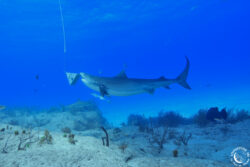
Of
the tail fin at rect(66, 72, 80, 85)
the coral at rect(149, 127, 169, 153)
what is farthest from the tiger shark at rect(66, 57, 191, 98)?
the coral at rect(149, 127, 169, 153)

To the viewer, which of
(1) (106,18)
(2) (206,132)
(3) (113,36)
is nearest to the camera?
(2) (206,132)

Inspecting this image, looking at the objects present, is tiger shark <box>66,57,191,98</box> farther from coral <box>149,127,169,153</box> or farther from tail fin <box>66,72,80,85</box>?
coral <box>149,127,169,153</box>

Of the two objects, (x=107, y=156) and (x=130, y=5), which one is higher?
(x=130, y=5)

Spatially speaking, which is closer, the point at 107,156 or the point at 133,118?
the point at 107,156

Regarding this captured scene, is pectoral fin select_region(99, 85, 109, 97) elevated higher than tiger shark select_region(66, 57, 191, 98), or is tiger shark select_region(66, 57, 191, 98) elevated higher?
tiger shark select_region(66, 57, 191, 98)

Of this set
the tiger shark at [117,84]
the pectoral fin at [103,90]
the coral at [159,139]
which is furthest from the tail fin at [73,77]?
the coral at [159,139]

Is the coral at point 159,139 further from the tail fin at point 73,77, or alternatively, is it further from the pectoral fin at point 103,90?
the tail fin at point 73,77

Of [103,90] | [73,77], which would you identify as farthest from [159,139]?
[73,77]

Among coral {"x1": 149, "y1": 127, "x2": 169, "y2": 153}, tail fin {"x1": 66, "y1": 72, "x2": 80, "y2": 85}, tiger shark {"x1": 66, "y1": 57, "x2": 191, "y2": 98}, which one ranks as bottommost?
coral {"x1": 149, "y1": 127, "x2": 169, "y2": 153}

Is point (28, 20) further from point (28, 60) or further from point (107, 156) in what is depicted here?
point (28, 60)

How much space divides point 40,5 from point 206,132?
1780 inches

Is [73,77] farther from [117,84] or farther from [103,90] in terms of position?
[117,84]

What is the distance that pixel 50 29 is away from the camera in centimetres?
6025

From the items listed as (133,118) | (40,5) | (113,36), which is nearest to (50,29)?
A: (40,5)
